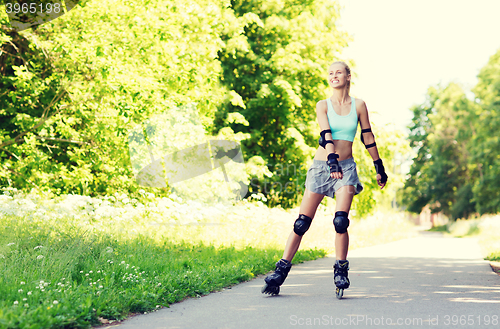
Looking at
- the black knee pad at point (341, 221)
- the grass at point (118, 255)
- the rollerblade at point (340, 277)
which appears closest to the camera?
the grass at point (118, 255)

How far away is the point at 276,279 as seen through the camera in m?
5.19

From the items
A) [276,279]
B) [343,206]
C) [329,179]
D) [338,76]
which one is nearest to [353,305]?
[276,279]

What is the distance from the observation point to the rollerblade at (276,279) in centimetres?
520

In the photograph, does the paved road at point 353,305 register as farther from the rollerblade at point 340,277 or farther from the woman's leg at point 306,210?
the woman's leg at point 306,210

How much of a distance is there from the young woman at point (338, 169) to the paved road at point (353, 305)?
35 centimetres

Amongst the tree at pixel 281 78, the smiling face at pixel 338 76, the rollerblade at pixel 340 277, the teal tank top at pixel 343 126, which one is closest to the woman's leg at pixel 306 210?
the rollerblade at pixel 340 277

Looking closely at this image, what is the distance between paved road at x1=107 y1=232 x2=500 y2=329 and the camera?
3.96 meters

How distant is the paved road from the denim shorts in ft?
3.73

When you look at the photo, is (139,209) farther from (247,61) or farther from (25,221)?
(247,61)

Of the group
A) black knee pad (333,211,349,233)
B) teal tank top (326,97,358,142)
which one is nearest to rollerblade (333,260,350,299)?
black knee pad (333,211,349,233)

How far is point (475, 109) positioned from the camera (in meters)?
47.3

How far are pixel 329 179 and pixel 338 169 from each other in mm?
299

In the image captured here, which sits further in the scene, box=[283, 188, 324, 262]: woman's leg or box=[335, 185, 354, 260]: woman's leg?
box=[283, 188, 324, 262]: woman's leg

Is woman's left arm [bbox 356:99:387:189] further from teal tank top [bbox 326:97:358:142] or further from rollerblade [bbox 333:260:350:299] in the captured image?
rollerblade [bbox 333:260:350:299]
